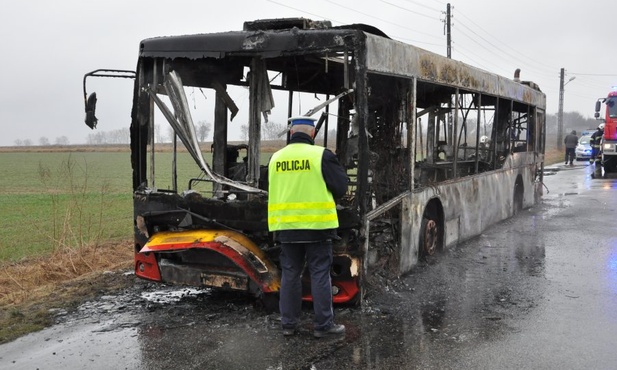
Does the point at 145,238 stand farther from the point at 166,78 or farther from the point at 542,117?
the point at 542,117

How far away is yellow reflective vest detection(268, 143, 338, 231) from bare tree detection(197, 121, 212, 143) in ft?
4.56

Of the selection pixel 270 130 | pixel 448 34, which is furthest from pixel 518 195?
pixel 448 34

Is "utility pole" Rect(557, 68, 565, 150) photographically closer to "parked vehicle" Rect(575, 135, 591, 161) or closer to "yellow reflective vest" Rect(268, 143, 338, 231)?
"parked vehicle" Rect(575, 135, 591, 161)

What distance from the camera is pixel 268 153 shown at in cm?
556

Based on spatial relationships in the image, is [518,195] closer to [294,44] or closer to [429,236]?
[429,236]

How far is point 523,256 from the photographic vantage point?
8.05 meters

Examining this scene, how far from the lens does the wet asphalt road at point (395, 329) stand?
4.27 meters

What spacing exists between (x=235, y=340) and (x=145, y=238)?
176cm

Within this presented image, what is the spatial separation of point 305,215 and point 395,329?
1.35 meters

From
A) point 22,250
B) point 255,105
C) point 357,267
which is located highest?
point 255,105

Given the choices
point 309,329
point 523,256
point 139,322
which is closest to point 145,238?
point 139,322

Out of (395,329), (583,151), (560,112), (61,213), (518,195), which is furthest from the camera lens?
(560,112)

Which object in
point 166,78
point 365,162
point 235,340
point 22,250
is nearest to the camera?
point 235,340

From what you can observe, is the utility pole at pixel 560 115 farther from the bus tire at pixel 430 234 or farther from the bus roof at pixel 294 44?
the bus roof at pixel 294 44
